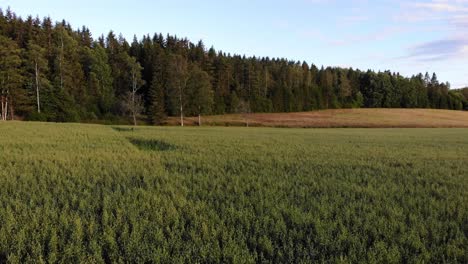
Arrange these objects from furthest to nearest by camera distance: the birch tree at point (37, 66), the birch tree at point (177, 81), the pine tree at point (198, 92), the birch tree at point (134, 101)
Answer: the pine tree at point (198, 92)
the birch tree at point (177, 81)
the birch tree at point (134, 101)
the birch tree at point (37, 66)

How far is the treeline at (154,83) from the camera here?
72625mm

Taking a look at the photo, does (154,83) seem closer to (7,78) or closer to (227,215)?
(7,78)

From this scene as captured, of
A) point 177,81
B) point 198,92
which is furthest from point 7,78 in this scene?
point 198,92

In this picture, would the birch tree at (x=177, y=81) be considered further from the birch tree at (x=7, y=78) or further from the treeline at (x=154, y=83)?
the birch tree at (x=7, y=78)

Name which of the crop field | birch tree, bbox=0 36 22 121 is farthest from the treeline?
the crop field

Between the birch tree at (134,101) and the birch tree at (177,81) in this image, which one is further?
the birch tree at (177,81)

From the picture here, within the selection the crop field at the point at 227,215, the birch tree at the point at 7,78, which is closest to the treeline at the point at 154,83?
the birch tree at the point at 7,78

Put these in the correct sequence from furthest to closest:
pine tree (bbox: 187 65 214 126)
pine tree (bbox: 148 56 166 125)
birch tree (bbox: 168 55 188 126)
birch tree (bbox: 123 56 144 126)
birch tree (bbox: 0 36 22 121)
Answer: pine tree (bbox: 148 56 166 125) < pine tree (bbox: 187 65 214 126) < birch tree (bbox: 168 55 188 126) < birch tree (bbox: 123 56 144 126) < birch tree (bbox: 0 36 22 121)

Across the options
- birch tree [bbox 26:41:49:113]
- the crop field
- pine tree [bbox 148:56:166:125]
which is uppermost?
birch tree [bbox 26:41:49:113]

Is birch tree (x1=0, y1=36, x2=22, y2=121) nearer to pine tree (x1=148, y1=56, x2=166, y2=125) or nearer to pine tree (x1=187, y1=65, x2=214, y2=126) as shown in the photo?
pine tree (x1=148, y1=56, x2=166, y2=125)

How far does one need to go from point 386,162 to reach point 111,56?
103149 mm

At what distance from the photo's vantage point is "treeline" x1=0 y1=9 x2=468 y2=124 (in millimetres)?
72625

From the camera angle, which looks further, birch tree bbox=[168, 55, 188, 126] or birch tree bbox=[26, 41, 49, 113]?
birch tree bbox=[168, 55, 188, 126]

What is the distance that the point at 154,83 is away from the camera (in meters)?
86.4
